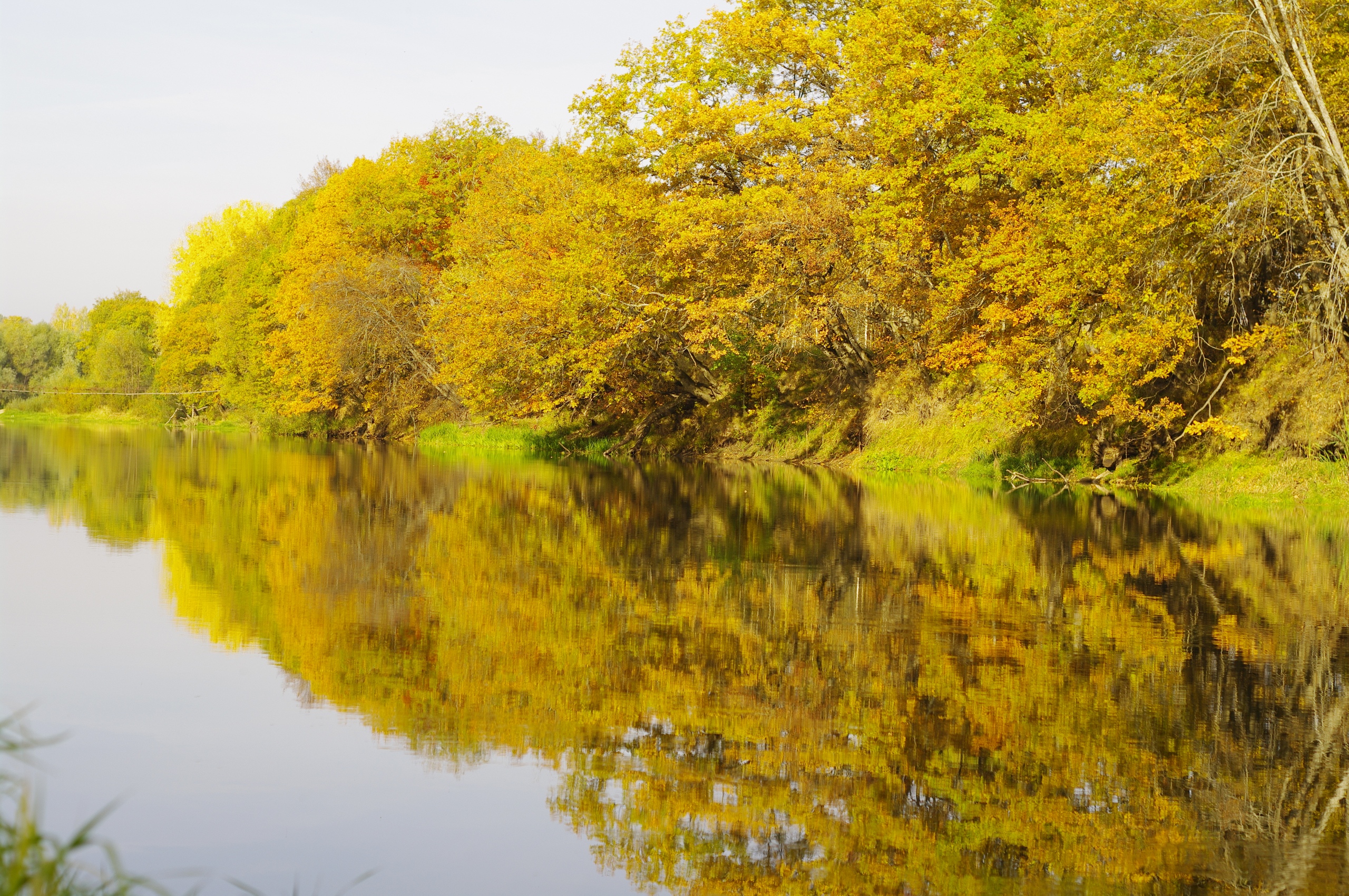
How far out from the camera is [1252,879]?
17.0ft

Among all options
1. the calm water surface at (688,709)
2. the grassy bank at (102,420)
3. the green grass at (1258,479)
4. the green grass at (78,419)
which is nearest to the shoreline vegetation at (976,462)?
the green grass at (1258,479)

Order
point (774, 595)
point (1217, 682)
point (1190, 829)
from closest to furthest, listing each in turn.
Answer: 1. point (1190, 829)
2. point (1217, 682)
3. point (774, 595)

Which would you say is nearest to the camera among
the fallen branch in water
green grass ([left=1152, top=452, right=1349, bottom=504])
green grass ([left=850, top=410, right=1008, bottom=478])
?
green grass ([left=1152, top=452, right=1349, bottom=504])

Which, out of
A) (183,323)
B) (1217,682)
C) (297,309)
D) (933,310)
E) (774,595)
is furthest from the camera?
(183,323)

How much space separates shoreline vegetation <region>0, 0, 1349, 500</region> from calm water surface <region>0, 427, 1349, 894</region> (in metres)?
9.27

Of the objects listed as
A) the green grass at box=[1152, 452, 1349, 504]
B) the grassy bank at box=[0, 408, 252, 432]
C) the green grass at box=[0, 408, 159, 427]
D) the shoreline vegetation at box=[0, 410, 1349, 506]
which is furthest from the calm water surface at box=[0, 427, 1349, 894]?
the green grass at box=[0, 408, 159, 427]

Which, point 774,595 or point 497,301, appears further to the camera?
point 497,301

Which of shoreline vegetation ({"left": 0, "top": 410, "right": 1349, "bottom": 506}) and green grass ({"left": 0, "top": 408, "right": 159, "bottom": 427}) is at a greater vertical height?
shoreline vegetation ({"left": 0, "top": 410, "right": 1349, "bottom": 506})

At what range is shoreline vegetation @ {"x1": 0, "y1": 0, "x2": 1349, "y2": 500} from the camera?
78.4 feet

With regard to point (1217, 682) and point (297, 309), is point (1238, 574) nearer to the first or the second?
point (1217, 682)

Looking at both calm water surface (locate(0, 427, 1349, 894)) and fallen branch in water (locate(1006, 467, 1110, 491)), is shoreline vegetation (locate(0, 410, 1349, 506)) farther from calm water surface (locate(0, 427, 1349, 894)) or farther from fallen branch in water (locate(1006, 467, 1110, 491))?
calm water surface (locate(0, 427, 1349, 894))

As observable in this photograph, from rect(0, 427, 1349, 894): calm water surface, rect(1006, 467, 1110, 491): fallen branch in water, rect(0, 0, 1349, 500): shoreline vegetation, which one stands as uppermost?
rect(0, 0, 1349, 500): shoreline vegetation

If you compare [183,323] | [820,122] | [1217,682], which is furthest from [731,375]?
[183,323]

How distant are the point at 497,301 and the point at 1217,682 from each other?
111 feet
